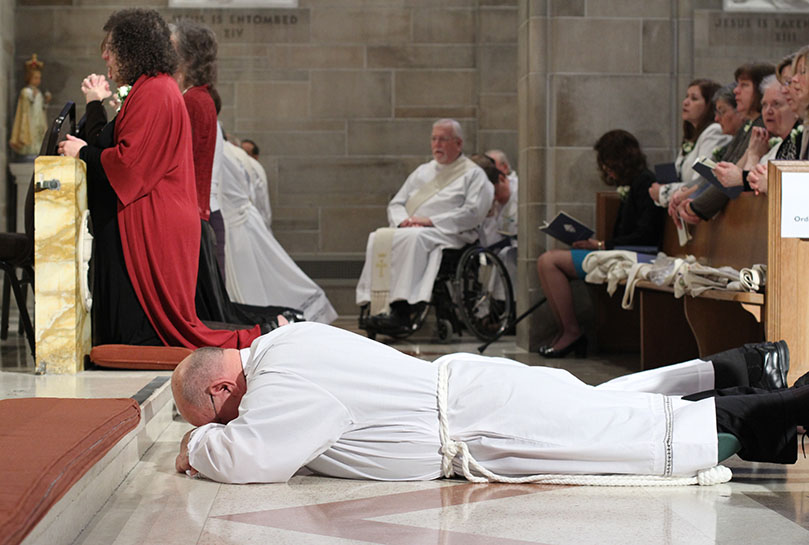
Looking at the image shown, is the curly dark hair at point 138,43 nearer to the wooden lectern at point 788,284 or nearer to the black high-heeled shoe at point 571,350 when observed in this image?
the wooden lectern at point 788,284

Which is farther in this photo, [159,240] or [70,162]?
[159,240]

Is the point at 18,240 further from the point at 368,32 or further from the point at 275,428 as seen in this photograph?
the point at 368,32

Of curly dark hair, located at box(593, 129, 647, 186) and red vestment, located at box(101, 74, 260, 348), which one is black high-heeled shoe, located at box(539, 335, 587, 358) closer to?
curly dark hair, located at box(593, 129, 647, 186)

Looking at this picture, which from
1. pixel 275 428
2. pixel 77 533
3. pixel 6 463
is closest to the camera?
pixel 6 463

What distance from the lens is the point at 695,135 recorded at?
6980 millimetres

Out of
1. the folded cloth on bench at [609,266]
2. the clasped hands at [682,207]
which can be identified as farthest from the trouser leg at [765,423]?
the folded cloth on bench at [609,266]


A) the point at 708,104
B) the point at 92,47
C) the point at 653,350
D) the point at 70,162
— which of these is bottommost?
the point at 653,350

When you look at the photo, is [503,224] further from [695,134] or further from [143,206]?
[143,206]

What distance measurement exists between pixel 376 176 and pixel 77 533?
9444mm

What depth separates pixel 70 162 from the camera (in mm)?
4863

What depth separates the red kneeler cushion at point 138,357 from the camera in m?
4.95

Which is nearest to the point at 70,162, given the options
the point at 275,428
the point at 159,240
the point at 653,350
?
the point at 159,240

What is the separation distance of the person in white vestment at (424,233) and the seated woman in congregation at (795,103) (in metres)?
3.53

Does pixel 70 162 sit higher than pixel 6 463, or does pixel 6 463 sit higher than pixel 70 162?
pixel 70 162
